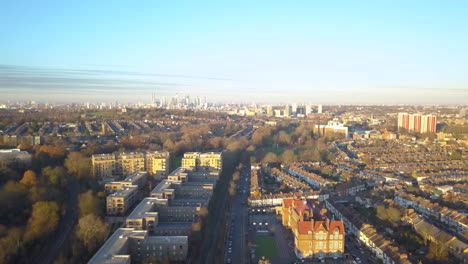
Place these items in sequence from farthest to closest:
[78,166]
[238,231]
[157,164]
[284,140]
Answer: [284,140] → [157,164] → [78,166] → [238,231]

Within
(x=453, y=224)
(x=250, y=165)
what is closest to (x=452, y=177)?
(x=453, y=224)

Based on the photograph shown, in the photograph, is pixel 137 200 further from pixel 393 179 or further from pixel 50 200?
pixel 393 179

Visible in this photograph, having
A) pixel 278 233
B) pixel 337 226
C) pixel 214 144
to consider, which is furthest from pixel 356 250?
pixel 214 144

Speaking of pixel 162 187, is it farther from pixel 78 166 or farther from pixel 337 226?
pixel 337 226

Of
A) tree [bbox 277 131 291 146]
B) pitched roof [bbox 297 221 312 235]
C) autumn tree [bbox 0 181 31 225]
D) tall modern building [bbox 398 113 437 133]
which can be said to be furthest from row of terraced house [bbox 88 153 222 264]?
tall modern building [bbox 398 113 437 133]

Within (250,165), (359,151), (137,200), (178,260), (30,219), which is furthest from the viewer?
(359,151)

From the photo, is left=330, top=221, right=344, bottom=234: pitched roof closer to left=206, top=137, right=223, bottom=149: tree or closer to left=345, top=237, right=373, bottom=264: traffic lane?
left=345, top=237, right=373, bottom=264: traffic lane

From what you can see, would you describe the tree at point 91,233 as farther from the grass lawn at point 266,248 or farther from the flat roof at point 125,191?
the grass lawn at point 266,248
